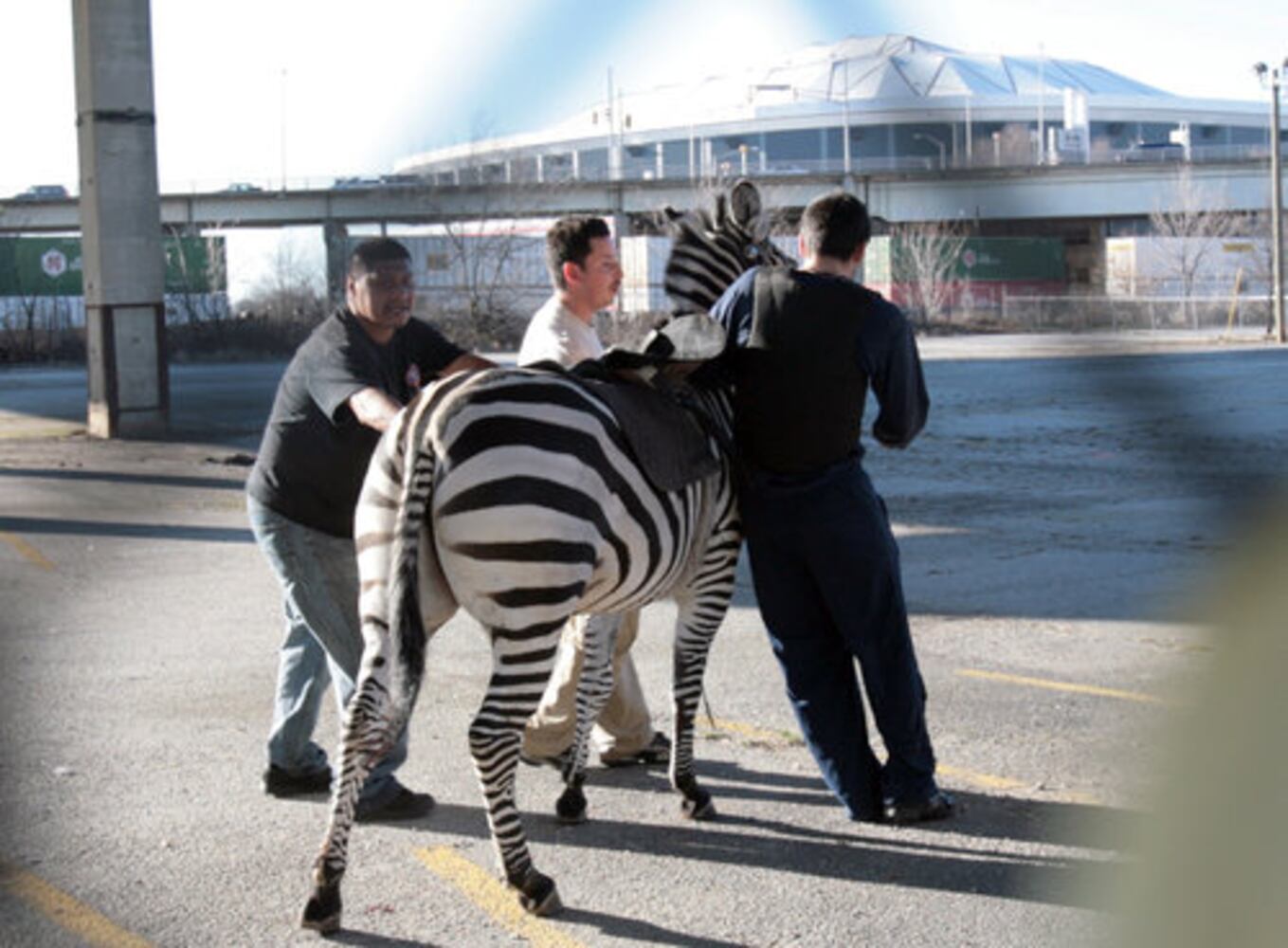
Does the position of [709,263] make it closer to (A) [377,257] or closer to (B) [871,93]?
(A) [377,257]

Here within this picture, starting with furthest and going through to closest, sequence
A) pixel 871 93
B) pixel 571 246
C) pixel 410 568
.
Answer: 1. pixel 571 246
2. pixel 410 568
3. pixel 871 93

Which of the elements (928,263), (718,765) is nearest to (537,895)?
(718,765)

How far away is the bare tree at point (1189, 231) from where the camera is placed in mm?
1695

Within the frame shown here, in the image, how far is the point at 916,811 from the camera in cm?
539

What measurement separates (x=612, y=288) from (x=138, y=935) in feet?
8.18

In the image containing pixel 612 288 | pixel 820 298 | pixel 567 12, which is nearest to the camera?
pixel 567 12

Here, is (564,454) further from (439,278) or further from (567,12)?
(567,12)

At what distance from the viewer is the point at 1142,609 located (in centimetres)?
905

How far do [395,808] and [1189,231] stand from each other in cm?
429

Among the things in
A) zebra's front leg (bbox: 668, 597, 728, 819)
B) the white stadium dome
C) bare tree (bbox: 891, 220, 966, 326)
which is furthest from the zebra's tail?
the white stadium dome

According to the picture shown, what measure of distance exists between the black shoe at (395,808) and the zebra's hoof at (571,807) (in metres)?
0.45

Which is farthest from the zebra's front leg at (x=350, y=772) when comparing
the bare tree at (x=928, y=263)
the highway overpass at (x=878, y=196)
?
the bare tree at (x=928, y=263)

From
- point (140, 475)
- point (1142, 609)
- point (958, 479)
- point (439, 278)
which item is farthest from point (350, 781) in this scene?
point (958, 479)

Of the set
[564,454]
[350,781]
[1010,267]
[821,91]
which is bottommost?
[350,781]
